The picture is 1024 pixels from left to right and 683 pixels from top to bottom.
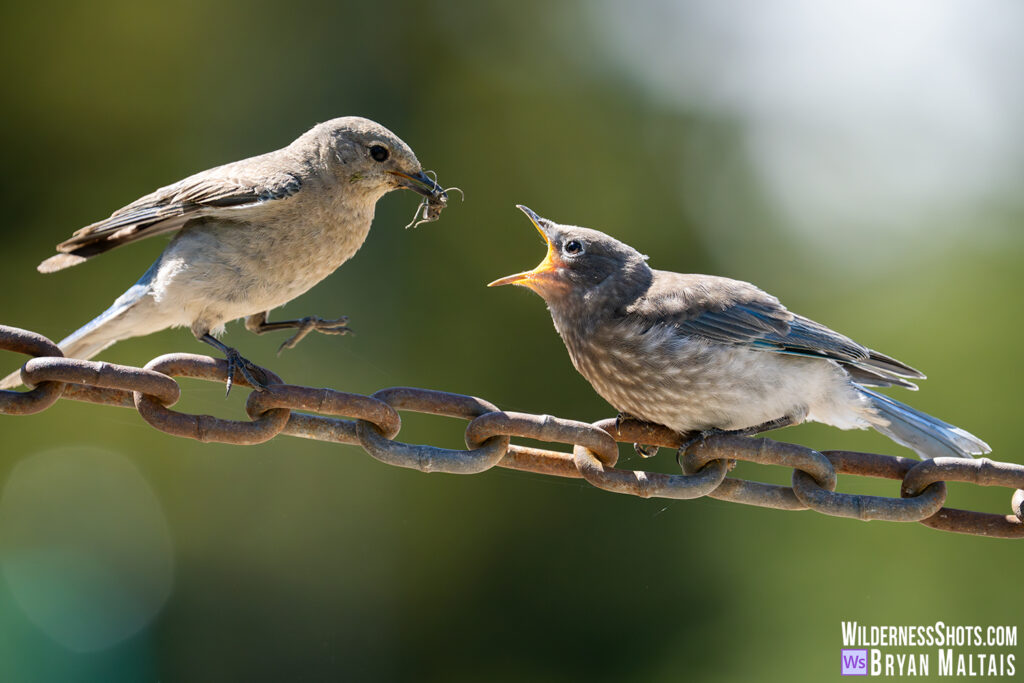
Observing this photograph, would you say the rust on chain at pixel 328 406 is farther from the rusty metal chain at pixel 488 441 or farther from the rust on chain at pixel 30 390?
the rust on chain at pixel 30 390

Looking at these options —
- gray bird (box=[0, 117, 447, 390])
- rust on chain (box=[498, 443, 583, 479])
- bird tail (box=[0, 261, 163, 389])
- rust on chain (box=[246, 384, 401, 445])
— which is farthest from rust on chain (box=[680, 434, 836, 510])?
bird tail (box=[0, 261, 163, 389])

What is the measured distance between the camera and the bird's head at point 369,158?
13.0 ft

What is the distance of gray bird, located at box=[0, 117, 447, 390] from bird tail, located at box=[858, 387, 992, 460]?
1825mm

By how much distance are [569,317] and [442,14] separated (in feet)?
17.2

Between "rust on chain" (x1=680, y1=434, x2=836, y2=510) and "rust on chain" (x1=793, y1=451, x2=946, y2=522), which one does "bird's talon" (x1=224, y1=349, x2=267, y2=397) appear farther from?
"rust on chain" (x1=793, y1=451, x2=946, y2=522)

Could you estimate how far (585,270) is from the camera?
12.1ft

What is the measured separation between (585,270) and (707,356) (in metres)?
0.59

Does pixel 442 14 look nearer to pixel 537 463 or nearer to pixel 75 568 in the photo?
pixel 75 568

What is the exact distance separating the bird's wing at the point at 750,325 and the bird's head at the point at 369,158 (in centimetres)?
104

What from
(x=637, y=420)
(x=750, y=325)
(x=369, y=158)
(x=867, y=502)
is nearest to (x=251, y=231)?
(x=369, y=158)

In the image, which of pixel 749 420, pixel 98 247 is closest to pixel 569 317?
pixel 749 420

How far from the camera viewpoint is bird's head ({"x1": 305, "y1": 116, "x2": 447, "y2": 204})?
3953 mm

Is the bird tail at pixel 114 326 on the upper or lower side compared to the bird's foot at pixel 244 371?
upper

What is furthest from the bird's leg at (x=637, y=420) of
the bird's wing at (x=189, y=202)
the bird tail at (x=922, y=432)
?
the bird's wing at (x=189, y=202)
